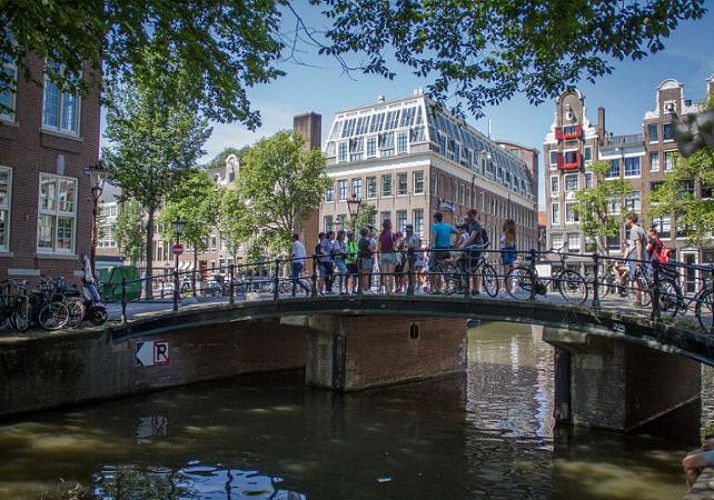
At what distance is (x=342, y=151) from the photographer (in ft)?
153

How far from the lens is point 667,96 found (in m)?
41.5

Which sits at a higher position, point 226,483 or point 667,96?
point 667,96

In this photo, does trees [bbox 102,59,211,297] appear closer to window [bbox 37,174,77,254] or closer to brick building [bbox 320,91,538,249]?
window [bbox 37,174,77,254]

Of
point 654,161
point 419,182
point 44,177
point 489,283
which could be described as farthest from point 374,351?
point 654,161

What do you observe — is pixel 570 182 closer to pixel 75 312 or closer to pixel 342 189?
pixel 342 189

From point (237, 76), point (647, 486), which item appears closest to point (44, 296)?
point (237, 76)

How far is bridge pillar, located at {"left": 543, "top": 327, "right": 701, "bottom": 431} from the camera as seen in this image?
12.1 metres

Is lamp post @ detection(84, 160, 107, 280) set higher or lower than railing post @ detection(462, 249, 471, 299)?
higher

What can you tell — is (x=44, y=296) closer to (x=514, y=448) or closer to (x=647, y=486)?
(x=514, y=448)

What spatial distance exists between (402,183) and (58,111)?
1118 inches

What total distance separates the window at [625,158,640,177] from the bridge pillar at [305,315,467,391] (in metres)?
30.3

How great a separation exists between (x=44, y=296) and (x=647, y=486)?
1199 cm

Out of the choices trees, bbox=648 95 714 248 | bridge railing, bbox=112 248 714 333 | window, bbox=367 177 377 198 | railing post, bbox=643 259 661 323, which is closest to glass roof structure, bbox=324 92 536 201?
window, bbox=367 177 377 198

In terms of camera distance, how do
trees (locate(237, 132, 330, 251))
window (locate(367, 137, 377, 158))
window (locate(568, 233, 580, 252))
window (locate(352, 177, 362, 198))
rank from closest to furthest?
trees (locate(237, 132, 330, 251))
window (locate(367, 137, 377, 158))
window (locate(352, 177, 362, 198))
window (locate(568, 233, 580, 252))
